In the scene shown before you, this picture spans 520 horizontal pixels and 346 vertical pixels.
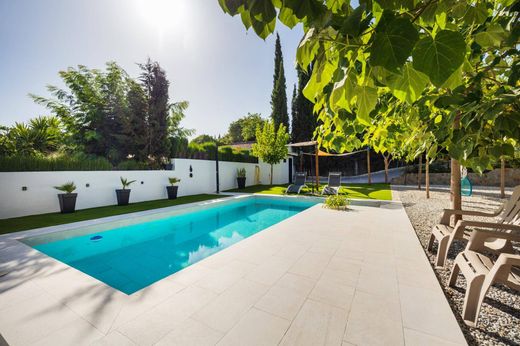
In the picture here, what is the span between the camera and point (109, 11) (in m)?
6.92

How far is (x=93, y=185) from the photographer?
9.18 metres

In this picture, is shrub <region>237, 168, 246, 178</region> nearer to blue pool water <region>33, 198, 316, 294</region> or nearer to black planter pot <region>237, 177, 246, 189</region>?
black planter pot <region>237, 177, 246, 189</region>

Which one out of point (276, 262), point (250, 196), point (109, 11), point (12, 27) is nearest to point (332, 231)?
point (276, 262)

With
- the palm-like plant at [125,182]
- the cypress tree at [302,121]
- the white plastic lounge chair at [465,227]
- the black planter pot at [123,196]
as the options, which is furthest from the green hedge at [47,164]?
the cypress tree at [302,121]

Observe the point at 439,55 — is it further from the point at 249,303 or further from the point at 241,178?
the point at 241,178

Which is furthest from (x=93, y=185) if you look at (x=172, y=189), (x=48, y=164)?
(x=172, y=189)

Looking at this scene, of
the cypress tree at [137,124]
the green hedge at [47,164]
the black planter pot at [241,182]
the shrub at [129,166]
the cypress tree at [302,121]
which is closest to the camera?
the green hedge at [47,164]

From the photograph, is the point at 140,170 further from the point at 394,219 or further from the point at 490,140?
the point at 490,140

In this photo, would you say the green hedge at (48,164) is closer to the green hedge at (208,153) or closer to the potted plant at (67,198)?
the potted plant at (67,198)

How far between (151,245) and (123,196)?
4.89 meters

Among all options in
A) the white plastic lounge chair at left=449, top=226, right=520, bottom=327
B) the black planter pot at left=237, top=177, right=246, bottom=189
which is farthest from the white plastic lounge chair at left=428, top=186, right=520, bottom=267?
the black planter pot at left=237, top=177, right=246, bottom=189

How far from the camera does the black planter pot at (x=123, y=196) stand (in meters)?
9.53

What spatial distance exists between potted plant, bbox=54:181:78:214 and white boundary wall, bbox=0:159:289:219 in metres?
0.53

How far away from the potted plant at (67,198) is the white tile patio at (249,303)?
458 centimetres
